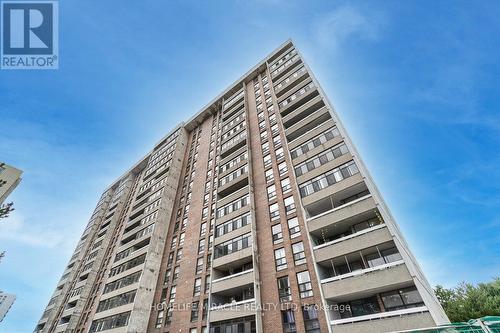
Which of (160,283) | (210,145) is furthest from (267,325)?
(210,145)

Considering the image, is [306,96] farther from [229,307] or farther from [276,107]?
[229,307]

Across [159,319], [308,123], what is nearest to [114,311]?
[159,319]

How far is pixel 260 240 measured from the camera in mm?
27297

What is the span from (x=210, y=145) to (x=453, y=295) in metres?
43.7

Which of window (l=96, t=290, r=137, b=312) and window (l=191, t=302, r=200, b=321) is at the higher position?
window (l=96, t=290, r=137, b=312)

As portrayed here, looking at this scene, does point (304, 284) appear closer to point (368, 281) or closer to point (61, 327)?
point (368, 281)

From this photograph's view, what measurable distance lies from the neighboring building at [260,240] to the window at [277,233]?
12 centimetres

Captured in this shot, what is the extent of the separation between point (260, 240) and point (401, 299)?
1332cm

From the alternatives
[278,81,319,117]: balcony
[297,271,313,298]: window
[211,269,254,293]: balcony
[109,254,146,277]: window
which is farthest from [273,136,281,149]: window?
[109,254,146,277]: window

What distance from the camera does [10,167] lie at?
32.8 meters

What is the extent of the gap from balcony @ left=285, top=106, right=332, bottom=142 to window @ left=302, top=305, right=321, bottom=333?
66.3 ft

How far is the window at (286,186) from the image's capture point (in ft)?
94.6

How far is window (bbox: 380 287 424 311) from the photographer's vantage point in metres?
18.2

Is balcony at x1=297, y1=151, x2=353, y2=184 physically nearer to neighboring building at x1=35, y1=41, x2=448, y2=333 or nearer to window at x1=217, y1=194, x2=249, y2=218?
neighboring building at x1=35, y1=41, x2=448, y2=333
